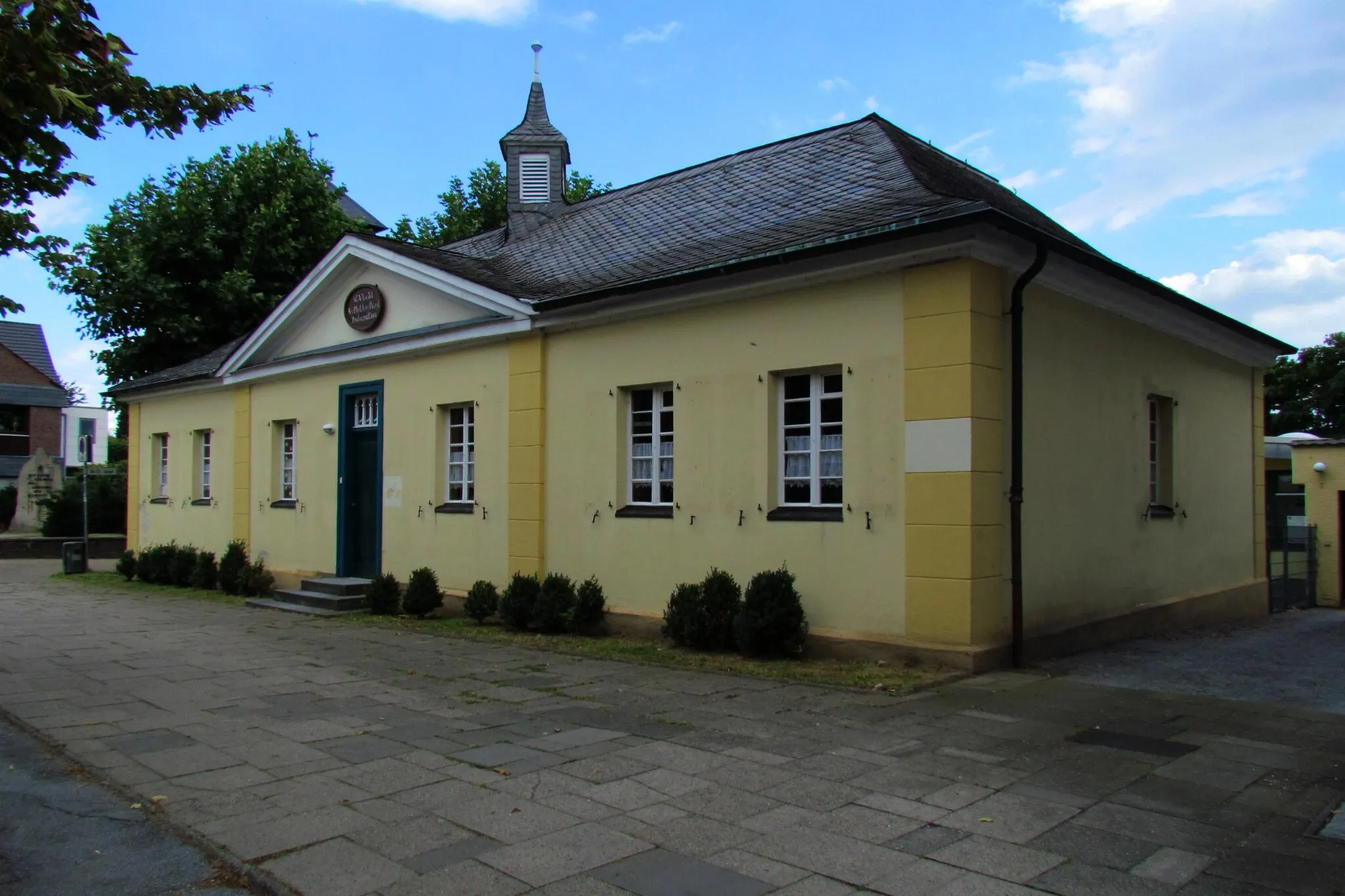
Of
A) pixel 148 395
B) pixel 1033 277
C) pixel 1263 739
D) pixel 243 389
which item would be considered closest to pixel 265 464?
pixel 243 389

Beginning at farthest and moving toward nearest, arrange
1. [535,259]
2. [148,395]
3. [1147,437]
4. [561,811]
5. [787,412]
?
1. [148,395]
2. [535,259]
3. [1147,437]
4. [787,412]
5. [561,811]

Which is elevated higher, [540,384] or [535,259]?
[535,259]

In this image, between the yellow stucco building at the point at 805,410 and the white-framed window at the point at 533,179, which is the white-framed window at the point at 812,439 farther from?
the white-framed window at the point at 533,179

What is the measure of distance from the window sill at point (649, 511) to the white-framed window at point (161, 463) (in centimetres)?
1434

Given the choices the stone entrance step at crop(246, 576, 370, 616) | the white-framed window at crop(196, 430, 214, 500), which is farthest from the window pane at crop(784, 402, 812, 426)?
the white-framed window at crop(196, 430, 214, 500)

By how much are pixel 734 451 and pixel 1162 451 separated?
601 cm

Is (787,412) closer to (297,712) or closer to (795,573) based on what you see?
(795,573)

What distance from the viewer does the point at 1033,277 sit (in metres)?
9.31

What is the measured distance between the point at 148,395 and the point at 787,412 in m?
16.7

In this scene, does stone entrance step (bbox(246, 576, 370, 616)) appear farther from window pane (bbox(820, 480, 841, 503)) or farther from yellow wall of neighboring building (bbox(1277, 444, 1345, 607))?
yellow wall of neighboring building (bbox(1277, 444, 1345, 607))

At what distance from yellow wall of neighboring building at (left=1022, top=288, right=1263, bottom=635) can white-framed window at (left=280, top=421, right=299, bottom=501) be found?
13.0 meters

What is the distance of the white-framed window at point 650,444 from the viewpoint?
11438 millimetres

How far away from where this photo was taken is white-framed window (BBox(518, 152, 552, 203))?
1847 centimetres

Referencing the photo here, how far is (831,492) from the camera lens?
32.4 feet
